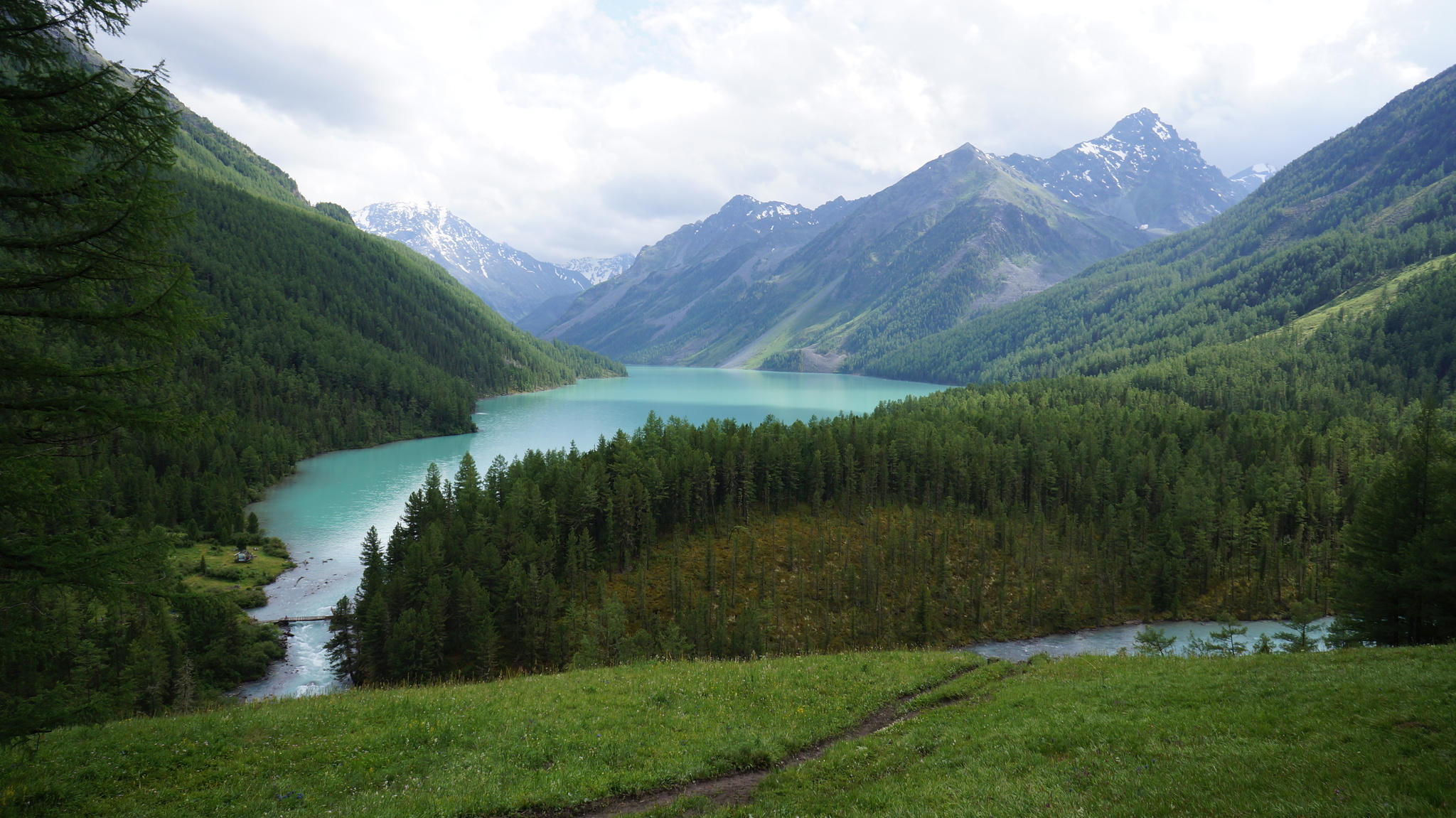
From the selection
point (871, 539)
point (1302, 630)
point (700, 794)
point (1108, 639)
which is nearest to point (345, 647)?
point (700, 794)

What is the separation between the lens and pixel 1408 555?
36.8m

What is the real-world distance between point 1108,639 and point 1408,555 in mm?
29056

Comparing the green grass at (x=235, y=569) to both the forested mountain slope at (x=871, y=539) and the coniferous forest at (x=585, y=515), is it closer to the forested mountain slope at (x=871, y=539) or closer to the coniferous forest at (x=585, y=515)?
the coniferous forest at (x=585, y=515)

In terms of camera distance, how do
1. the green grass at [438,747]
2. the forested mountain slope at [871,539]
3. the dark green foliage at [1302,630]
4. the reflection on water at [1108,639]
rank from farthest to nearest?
1. the reflection on water at [1108,639]
2. the forested mountain slope at [871,539]
3. the dark green foliage at [1302,630]
4. the green grass at [438,747]

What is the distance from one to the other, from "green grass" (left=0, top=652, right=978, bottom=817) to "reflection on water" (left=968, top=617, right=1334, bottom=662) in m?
41.5

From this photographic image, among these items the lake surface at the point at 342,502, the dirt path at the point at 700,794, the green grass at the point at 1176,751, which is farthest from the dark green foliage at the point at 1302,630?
the lake surface at the point at 342,502

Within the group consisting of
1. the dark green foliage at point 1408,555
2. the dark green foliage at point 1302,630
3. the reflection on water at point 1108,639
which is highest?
the dark green foliage at point 1408,555

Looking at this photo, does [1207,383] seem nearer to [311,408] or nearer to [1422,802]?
[1422,802]

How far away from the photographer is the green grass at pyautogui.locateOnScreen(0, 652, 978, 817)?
1362 cm

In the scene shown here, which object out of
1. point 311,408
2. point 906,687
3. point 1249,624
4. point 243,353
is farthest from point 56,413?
point 243,353

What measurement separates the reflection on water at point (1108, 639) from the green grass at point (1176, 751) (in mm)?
38737

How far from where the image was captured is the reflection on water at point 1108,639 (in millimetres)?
57969

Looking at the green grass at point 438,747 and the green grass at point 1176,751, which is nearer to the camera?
the green grass at point 1176,751

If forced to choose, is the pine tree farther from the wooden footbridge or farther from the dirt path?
the dirt path
